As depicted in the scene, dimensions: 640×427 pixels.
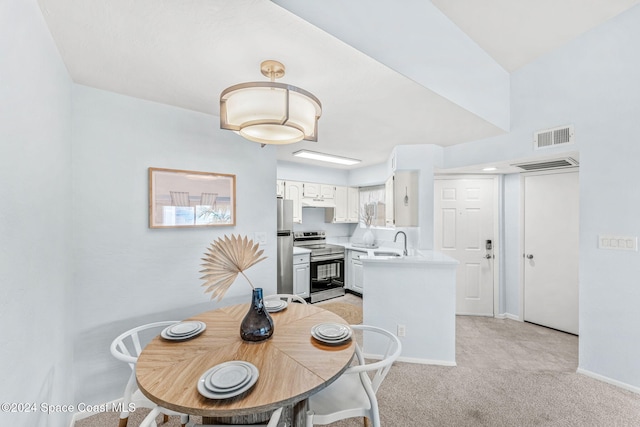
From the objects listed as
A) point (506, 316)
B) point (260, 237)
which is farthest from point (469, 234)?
point (260, 237)

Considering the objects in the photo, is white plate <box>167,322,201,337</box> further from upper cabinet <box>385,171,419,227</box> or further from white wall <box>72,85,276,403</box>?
upper cabinet <box>385,171,419,227</box>

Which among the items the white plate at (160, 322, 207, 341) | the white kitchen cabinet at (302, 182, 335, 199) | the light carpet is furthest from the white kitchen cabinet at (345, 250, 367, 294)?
the white plate at (160, 322, 207, 341)

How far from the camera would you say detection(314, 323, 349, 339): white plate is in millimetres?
1484

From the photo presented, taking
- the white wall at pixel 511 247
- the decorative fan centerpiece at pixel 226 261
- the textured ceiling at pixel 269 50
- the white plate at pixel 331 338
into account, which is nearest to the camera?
the textured ceiling at pixel 269 50

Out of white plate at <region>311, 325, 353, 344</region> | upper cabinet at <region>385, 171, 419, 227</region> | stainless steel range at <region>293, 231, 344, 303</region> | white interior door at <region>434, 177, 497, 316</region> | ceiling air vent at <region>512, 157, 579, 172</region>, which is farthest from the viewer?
stainless steel range at <region>293, 231, 344, 303</region>

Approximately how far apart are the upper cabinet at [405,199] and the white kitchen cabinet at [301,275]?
160 centimetres

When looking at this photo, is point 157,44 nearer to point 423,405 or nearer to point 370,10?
point 370,10

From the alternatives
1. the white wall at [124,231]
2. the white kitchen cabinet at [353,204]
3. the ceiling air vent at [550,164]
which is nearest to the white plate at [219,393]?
the white wall at [124,231]

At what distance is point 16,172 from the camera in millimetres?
997

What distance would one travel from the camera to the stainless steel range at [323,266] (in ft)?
14.2

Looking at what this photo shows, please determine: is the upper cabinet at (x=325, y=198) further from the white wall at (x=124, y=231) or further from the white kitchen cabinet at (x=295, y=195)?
the white wall at (x=124, y=231)

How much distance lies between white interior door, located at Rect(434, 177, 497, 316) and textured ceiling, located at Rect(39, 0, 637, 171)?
131 centimetres

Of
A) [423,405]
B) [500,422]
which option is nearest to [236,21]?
[423,405]

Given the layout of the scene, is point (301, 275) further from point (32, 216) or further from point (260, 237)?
point (32, 216)
